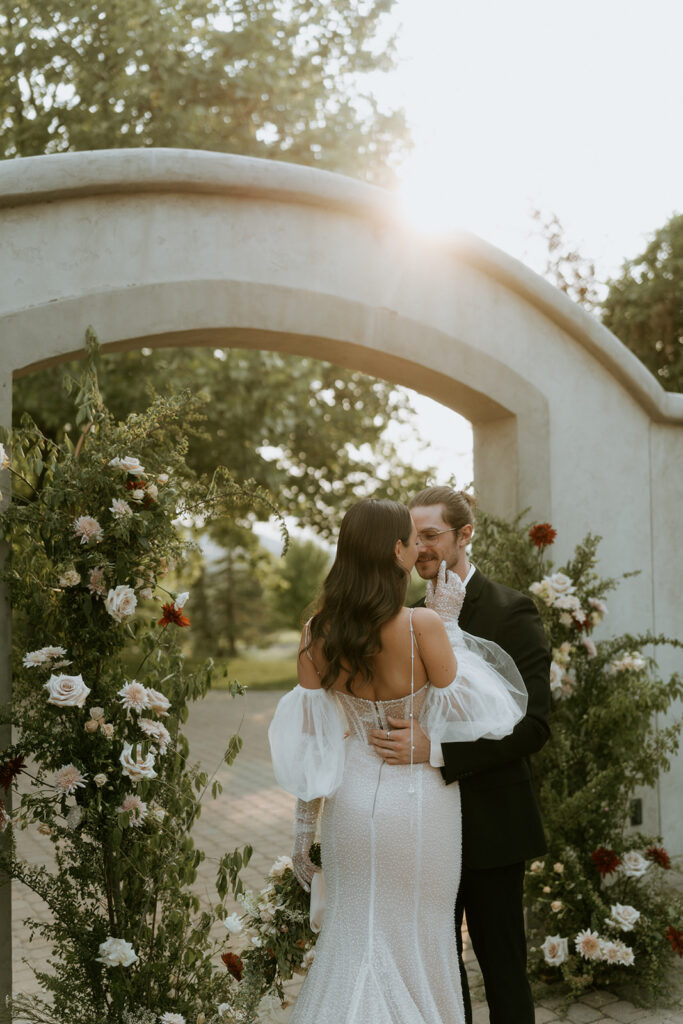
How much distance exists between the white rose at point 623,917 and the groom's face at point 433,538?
82.7 inches

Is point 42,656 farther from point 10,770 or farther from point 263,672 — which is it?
point 263,672

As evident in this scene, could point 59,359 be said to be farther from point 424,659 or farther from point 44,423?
point 44,423

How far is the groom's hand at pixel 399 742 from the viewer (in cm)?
287

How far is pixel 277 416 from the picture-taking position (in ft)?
38.7

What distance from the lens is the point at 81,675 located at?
136 inches

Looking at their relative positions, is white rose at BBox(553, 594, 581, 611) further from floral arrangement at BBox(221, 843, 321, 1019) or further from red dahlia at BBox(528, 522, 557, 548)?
floral arrangement at BBox(221, 843, 321, 1019)

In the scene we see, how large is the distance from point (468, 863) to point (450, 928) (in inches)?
11.4

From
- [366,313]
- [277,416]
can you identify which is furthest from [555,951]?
[277,416]

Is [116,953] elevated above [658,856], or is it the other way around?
[116,953]

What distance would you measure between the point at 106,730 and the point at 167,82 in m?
9.87

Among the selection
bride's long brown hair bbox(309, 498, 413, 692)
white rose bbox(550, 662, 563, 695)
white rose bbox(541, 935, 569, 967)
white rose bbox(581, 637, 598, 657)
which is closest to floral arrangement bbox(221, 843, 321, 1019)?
bride's long brown hair bbox(309, 498, 413, 692)

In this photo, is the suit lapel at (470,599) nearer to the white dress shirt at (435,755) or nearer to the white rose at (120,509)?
the white dress shirt at (435,755)

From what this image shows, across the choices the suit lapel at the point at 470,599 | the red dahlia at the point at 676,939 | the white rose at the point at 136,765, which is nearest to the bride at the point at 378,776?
the suit lapel at the point at 470,599

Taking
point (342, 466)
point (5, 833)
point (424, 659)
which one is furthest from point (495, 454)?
A: point (342, 466)
